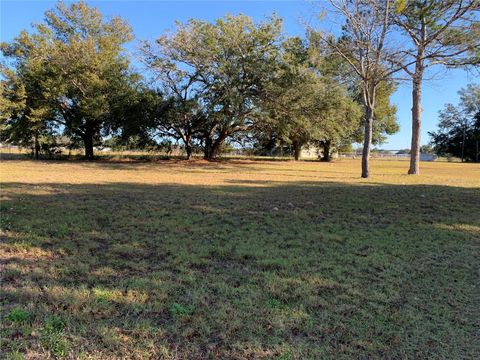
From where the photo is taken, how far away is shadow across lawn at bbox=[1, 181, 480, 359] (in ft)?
8.63

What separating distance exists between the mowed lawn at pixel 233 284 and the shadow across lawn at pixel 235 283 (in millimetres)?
14

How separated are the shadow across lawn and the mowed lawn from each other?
14 millimetres

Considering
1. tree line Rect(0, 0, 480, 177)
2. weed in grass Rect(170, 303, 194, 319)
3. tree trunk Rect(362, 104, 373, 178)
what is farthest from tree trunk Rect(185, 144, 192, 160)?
weed in grass Rect(170, 303, 194, 319)

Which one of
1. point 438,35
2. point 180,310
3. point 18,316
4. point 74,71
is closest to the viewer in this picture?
point 18,316

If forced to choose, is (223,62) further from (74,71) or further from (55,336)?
(55,336)

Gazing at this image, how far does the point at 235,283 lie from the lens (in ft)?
12.1

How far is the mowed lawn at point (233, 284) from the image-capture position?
8.59 ft

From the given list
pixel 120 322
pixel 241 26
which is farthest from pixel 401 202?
pixel 241 26

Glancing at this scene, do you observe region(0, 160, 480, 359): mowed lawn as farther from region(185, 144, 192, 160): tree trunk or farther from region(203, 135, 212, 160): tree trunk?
region(203, 135, 212, 160): tree trunk

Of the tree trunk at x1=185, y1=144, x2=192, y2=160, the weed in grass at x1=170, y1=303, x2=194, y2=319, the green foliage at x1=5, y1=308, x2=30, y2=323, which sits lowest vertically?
the weed in grass at x1=170, y1=303, x2=194, y2=319

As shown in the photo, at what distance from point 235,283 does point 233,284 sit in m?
0.04

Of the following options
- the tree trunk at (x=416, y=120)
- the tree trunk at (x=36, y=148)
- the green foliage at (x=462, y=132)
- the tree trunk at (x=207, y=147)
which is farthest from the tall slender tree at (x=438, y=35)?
the green foliage at (x=462, y=132)

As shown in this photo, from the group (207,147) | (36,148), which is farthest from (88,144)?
(207,147)

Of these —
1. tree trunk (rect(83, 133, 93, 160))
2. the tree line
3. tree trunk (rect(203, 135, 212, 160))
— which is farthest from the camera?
tree trunk (rect(203, 135, 212, 160))
